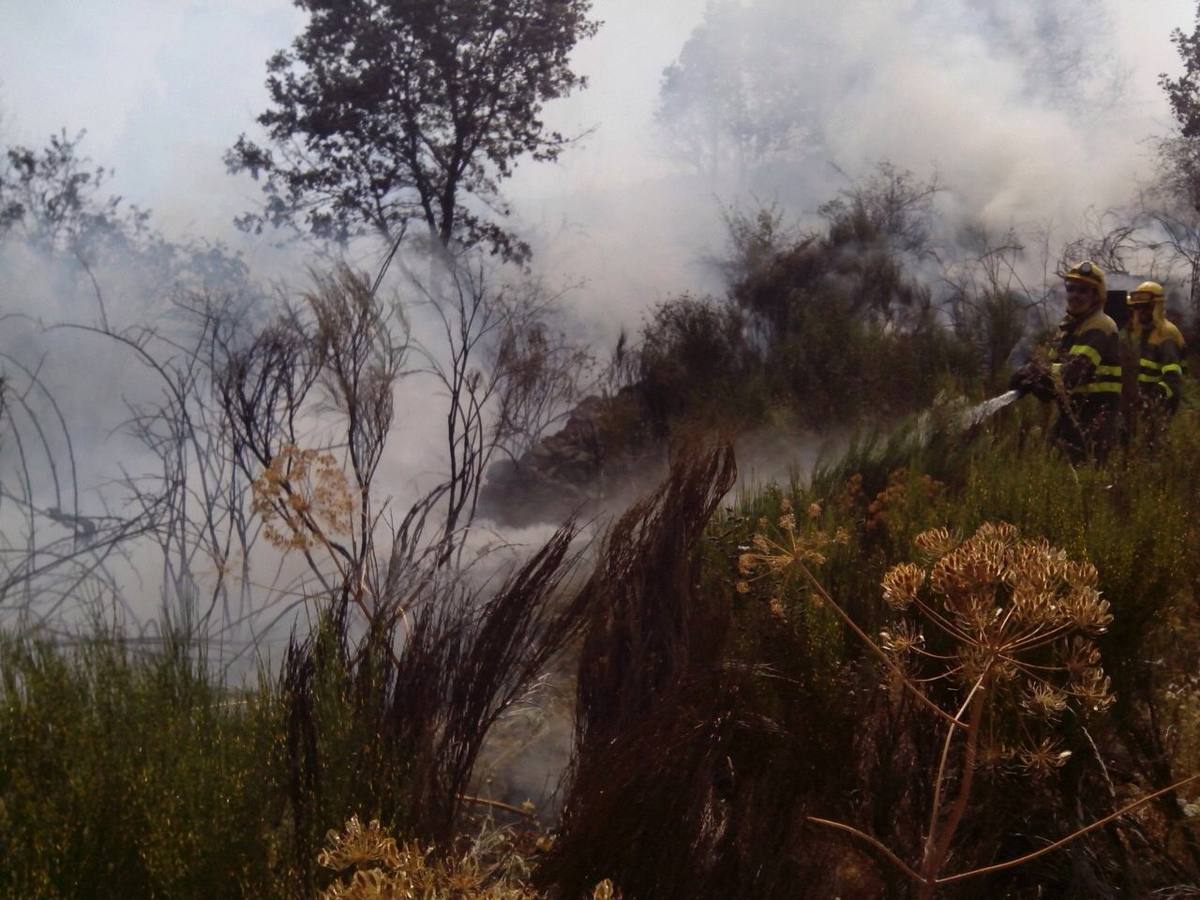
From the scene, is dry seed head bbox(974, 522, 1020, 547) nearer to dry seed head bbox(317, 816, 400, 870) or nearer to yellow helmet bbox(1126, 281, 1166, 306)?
dry seed head bbox(317, 816, 400, 870)

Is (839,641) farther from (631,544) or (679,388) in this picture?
(679,388)

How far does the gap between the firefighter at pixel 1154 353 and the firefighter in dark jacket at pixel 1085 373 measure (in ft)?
0.52

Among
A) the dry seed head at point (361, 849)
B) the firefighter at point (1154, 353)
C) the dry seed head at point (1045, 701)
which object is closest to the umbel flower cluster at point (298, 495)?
the dry seed head at point (361, 849)

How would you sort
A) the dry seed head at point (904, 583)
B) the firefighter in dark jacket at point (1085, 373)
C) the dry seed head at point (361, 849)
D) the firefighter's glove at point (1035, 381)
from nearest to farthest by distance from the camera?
the dry seed head at point (361, 849) < the dry seed head at point (904, 583) < the firefighter's glove at point (1035, 381) < the firefighter in dark jacket at point (1085, 373)

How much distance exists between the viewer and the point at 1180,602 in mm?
3613

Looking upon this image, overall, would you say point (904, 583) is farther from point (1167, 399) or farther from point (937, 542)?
point (1167, 399)

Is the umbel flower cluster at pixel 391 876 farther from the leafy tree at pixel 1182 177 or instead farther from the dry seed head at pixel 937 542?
the leafy tree at pixel 1182 177

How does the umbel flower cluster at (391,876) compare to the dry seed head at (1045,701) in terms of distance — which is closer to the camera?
the umbel flower cluster at (391,876)

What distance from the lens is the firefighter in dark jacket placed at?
5.55 meters

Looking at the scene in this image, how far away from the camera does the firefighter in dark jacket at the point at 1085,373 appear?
18.2 feet

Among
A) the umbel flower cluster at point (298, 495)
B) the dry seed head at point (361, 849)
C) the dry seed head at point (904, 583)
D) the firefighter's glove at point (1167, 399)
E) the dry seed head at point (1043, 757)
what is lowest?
the dry seed head at point (1043, 757)

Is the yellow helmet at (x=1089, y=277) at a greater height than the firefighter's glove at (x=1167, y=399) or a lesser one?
greater

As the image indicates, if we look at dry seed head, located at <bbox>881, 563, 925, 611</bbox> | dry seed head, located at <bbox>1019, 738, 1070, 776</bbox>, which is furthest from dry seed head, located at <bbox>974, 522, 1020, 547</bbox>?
dry seed head, located at <bbox>1019, 738, 1070, 776</bbox>

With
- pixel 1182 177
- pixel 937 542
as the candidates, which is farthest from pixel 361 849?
pixel 1182 177
